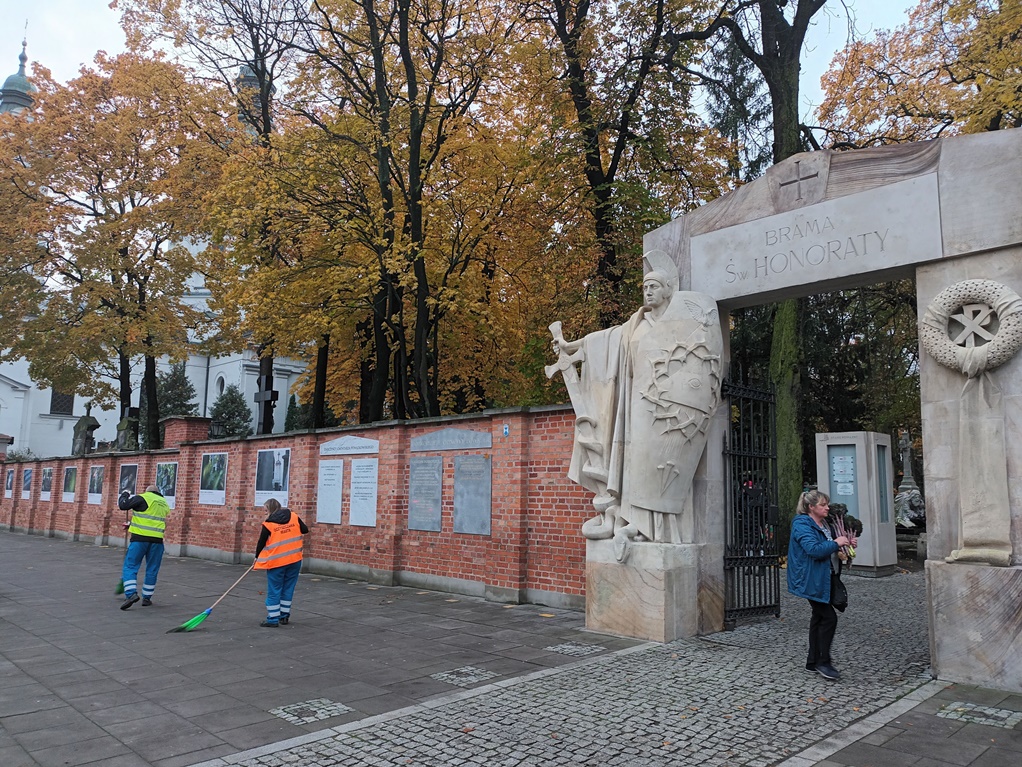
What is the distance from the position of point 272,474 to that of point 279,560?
22.1ft

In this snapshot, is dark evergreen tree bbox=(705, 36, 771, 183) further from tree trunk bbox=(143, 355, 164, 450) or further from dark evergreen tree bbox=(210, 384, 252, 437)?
dark evergreen tree bbox=(210, 384, 252, 437)

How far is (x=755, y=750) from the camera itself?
4.62 meters

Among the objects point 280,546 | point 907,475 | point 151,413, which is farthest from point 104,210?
point 907,475

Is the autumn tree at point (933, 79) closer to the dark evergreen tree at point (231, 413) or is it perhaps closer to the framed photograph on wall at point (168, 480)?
the framed photograph on wall at point (168, 480)

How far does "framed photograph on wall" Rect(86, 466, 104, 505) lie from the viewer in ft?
73.0

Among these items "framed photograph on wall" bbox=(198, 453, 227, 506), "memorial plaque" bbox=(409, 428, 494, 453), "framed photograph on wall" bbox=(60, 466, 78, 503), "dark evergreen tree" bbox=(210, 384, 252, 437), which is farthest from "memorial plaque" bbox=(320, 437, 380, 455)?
"dark evergreen tree" bbox=(210, 384, 252, 437)

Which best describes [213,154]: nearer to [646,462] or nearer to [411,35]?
[411,35]

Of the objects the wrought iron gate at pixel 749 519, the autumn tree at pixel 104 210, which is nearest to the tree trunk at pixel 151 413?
the autumn tree at pixel 104 210

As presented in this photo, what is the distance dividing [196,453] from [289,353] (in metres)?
3.74

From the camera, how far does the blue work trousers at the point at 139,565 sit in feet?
33.6

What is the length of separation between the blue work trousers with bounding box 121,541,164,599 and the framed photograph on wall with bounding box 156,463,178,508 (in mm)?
8338

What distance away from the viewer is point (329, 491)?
537 inches

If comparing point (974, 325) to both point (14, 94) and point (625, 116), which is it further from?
point (14, 94)

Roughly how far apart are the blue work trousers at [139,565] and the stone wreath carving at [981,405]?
967cm
